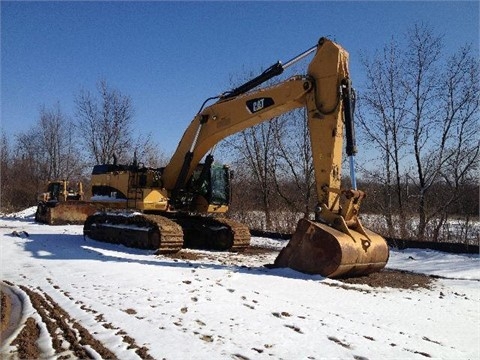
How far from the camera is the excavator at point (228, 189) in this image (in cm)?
841

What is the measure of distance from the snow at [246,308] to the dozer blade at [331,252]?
0.30 metres

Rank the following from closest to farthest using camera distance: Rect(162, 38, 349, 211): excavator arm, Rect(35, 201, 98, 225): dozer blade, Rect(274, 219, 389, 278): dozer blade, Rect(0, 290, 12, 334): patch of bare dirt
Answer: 1. Rect(0, 290, 12, 334): patch of bare dirt
2. Rect(274, 219, 389, 278): dozer blade
3. Rect(162, 38, 349, 211): excavator arm
4. Rect(35, 201, 98, 225): dozer blade

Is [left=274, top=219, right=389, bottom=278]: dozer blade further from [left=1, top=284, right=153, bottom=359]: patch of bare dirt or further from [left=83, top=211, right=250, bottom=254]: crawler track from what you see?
[left=1, top=284, right=153, bottom=359]: patch of bare dirt

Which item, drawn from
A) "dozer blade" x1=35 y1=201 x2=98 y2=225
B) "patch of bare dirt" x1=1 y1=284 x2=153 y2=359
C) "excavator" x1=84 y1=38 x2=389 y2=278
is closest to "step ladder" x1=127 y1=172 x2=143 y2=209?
"excavator" x1=84 y1=38 x2=389 y2=278

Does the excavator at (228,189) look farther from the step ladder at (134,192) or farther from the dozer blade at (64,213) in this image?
the dozer blade at (64,213)

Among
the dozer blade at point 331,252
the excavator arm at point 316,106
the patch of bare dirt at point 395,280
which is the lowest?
the patch of bare dirt at point 395,280

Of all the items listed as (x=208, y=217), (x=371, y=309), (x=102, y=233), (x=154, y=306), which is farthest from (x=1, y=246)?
(x=371, y=309)

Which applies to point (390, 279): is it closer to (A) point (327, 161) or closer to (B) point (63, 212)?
(A) point (327, 161)

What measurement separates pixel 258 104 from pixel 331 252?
13.3ft

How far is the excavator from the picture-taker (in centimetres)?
841

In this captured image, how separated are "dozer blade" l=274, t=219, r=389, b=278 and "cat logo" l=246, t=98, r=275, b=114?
9.94ft

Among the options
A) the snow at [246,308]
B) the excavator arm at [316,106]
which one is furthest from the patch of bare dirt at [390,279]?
the excavator arm at [316,106]

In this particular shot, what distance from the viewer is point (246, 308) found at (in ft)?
18.5

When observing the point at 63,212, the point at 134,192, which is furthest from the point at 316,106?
the point at 63,212
